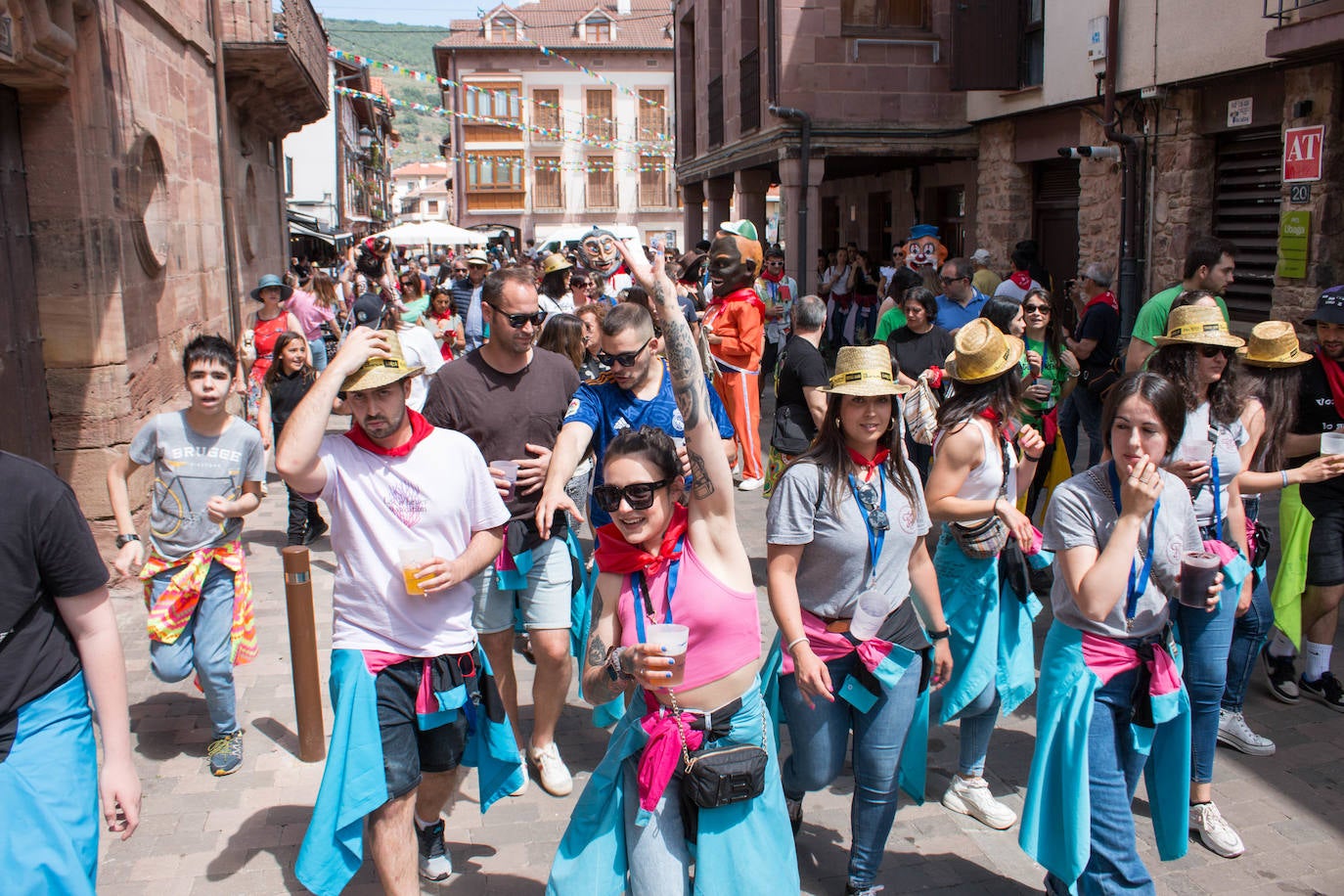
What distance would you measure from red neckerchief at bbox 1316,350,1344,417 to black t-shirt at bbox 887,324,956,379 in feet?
7.55

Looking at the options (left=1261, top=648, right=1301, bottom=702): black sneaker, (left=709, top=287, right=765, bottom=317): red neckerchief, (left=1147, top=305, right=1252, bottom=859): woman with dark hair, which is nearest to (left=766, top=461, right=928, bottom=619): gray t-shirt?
(left=1147, top=305, right=1252, bottom=859): woman with dark hair

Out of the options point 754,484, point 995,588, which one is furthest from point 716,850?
point 754,484

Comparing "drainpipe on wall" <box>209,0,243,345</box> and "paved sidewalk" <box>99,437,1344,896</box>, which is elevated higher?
"drainpipe on wall" <box>209,0,243,345</box>

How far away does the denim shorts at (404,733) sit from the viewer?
10.7ft

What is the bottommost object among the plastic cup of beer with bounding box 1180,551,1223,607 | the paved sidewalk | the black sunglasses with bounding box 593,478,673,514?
the paved sidewalk

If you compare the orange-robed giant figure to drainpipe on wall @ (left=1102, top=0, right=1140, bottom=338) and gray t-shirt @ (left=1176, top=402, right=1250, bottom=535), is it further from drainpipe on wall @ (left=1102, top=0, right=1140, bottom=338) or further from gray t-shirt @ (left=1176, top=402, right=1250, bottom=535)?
drainpipe on wall @ (left=1102, top=0, right=1140, bottom=338)

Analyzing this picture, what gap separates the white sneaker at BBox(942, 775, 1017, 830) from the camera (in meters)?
4.11

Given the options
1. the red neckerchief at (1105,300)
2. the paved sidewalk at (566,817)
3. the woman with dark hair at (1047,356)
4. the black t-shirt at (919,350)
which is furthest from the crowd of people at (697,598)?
the red neckerchief at (1105,300)

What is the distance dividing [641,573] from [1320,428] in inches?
147

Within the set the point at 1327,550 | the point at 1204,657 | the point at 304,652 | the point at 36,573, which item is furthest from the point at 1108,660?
the point at 304,652

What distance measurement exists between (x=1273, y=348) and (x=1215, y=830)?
6.81 feet

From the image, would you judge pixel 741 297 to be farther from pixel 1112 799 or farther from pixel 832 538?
pixel 1112 799

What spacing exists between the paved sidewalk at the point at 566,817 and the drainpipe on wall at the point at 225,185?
8699mm

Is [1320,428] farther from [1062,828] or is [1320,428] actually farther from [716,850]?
[716,850]
